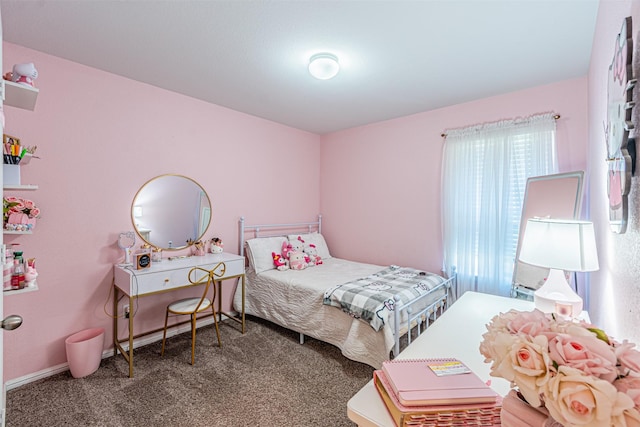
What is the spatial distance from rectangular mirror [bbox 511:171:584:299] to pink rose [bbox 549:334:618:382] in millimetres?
2369

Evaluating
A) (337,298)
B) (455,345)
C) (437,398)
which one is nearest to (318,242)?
(337,298)

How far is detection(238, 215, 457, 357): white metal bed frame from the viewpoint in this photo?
7.04 feet

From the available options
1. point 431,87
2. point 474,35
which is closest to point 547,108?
point 431,87

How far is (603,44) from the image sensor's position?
151 cm

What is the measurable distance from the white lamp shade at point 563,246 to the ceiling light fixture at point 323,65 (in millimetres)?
1740

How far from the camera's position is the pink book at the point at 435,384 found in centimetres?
77

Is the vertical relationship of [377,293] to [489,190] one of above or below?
below

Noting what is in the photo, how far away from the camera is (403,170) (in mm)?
3627

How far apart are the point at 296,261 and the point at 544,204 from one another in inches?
99.1

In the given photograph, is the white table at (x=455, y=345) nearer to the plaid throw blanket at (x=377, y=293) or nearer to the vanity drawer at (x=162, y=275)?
the plaid throw blanket at (x=377, y=293)

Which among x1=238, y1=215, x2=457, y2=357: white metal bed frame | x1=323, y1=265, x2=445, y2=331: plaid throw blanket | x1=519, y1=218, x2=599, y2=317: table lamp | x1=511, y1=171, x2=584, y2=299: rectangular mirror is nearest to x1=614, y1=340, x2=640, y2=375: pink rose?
Answer: x1=519, y1=218, x2=599, y2=317: table lamp

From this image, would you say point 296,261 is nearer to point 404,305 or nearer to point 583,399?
point 404,305

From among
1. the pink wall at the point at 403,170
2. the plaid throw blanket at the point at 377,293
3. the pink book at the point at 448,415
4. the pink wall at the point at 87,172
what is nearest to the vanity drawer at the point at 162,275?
the pink wall at the point at 87,172

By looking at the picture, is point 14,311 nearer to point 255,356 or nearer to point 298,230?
point 255,356
